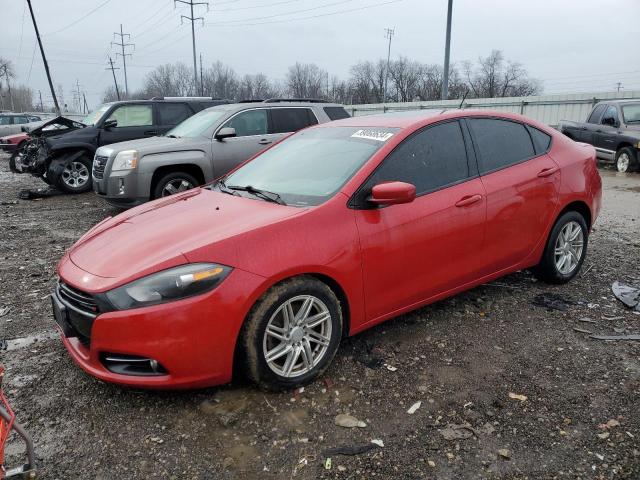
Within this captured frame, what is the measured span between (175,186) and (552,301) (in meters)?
5.73

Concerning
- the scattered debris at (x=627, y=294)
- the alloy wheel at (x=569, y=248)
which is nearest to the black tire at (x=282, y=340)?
the alloy wheel at (x=569, y=248)

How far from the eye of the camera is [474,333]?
3.81m

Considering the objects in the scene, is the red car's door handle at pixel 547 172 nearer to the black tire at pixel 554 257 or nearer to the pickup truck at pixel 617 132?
the black tire at pixel 554 257

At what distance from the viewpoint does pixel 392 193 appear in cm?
314

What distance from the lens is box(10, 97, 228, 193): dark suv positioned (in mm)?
10367

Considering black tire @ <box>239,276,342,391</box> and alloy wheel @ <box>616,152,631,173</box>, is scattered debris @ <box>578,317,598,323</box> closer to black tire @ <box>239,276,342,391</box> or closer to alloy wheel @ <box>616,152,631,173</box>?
black tire @ <box>239,276,342,391</box>

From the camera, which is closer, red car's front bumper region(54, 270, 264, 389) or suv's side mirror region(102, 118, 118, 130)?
red car's front bumper region(54, 270, 264, 389)

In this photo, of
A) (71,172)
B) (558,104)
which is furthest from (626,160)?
(71,172)

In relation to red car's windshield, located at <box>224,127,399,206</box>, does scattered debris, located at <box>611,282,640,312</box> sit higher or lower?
lower

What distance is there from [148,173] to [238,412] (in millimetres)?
5511

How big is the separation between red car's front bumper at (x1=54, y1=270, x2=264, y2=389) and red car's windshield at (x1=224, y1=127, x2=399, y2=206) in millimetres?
876

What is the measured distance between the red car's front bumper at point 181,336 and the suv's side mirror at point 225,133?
548 cm

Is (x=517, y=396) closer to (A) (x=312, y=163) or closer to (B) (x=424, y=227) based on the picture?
(B) (x=424, y=227)

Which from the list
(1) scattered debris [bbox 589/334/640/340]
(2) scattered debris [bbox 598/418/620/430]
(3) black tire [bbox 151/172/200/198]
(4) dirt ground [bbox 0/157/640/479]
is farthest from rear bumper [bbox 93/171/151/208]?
(2) scattered debris [bbox 598/418/620/430]
